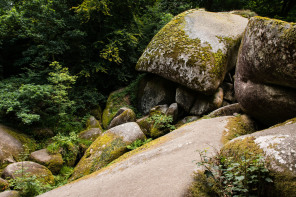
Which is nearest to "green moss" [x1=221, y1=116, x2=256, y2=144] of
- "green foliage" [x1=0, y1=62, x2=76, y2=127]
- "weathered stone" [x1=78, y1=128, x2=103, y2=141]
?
"weathered stone" [x1=78, y1=128, x2=103, y2=141]

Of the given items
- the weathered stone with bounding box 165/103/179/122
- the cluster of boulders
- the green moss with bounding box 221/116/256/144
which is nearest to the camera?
the cluster of boulders

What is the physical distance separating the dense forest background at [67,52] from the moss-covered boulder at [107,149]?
2.72 meters

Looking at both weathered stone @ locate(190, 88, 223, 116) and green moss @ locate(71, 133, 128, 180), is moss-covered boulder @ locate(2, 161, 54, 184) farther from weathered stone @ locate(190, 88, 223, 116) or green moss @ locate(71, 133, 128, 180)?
weathered stone @ locate(190, 88, 223, 116)

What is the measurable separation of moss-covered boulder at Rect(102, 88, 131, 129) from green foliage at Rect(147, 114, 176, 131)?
3068 mm

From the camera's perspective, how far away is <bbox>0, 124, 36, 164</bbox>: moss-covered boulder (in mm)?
6064

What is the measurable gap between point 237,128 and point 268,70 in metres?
A: 1.71

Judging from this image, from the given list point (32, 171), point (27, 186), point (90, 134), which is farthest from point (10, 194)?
point (90, 134)

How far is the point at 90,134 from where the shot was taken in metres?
8.27

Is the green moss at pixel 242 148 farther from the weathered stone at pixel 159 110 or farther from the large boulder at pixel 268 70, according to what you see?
the weathered stone at pixel 159 110

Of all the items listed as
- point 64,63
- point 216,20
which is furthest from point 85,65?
point 216,20

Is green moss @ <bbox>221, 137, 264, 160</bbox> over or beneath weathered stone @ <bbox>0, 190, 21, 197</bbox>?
over

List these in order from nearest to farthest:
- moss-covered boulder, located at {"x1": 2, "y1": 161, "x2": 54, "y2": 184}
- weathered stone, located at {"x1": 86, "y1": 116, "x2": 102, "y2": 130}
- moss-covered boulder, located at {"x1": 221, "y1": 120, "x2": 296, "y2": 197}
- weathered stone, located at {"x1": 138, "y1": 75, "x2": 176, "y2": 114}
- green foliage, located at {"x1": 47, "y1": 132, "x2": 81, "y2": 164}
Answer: moss-covered boulder, located at {"x1": 221, "y1": 120, "x2": 296, "y2": 197}
moss-covered boulder, located at {"x1": 2, "y1": 161, "x2": 54, "y2": 184}
green foliage, located at {"x1": 47, "y1": 132, "x2": 81, "y2": 164}
weathered stone, located at {"x1": 138, "y1": 75, "x2": 176, "y2": 114}
weathered stone, located at {"x1": 86, "y1": 116, "x2": 102, "y2": 130}

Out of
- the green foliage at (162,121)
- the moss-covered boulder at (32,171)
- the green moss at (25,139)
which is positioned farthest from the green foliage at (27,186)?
the green foliage at (162,121)

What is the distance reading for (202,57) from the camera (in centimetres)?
751
